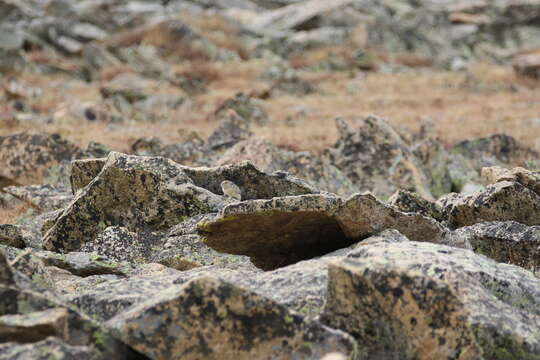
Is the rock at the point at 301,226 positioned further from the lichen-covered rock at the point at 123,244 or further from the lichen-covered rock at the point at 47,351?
the lichen-covered rock at the point at 47,351

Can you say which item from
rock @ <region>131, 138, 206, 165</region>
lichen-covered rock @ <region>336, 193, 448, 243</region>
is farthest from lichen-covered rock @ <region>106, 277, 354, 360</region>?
rock @ <region>131, 138, 206, 165</region>

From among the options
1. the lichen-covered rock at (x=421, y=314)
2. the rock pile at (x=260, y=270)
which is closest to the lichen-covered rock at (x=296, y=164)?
the rock pile at (x=260, y=270)

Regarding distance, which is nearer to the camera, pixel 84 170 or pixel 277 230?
pixel 277 230

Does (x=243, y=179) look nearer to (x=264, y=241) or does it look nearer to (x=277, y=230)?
(x=264, y=241)

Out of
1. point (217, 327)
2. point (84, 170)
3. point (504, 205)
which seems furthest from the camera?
point (84, 170)

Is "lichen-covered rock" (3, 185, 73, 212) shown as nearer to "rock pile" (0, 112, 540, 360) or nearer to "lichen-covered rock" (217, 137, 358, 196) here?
"rock pile" (0, 112, 540, 360)

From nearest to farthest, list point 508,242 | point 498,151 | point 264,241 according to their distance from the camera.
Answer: point 264,241 → point 508,242 → point 498,151

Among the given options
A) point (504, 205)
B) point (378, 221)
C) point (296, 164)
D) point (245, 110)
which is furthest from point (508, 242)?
point (245, 110)
